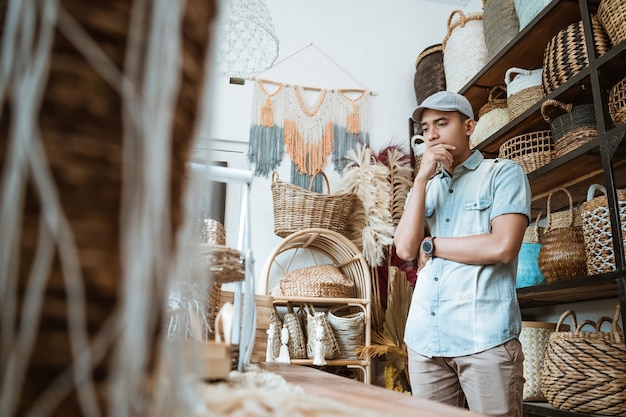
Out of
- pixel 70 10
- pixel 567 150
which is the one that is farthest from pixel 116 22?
pixel 567 150

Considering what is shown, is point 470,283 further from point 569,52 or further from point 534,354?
point 569,52

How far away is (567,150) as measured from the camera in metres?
1.99

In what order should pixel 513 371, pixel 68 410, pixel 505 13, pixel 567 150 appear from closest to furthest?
pixel 68 410, pixel 513 371, pixel 567 150, pixel 505 13

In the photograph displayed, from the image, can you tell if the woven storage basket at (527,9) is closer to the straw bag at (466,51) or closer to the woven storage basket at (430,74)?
the straw bag at (466,51)

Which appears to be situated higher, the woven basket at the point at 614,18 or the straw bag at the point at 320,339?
the woven basket at the point at 614,18

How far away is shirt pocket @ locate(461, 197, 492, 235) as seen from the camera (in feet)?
4.46

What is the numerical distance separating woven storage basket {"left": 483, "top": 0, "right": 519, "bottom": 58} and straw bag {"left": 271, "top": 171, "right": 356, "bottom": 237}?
109 cm

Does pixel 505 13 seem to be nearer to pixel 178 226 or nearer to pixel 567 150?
pixel 567 150

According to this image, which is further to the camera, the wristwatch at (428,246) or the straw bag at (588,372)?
the straw bag at (588,372)

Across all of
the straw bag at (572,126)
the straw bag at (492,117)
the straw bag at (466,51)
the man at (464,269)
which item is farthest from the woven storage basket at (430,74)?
the man at (464,269)

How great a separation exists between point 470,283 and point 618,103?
0.91 m

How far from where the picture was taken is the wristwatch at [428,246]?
54.0 inches

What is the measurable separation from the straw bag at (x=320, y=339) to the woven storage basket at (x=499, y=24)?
1.64m

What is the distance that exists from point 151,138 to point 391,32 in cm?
354
